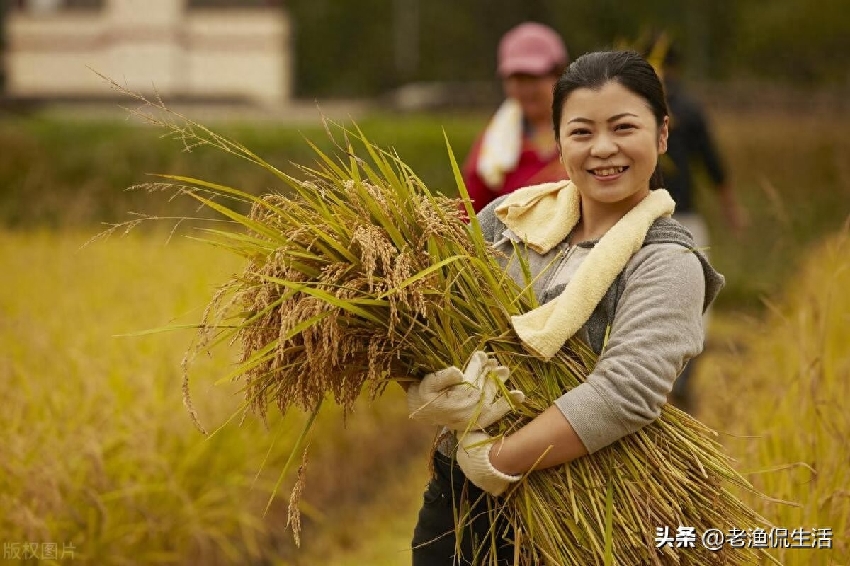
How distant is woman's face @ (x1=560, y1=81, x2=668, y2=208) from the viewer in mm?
1709

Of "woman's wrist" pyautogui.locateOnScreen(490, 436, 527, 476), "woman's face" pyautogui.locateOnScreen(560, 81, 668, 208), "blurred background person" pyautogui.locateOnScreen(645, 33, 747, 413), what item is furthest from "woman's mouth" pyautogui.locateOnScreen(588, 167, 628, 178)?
"blurred background person" pyautogui.locateOnScreen(645, 33, 747, 413)

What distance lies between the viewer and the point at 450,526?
6.22 ft

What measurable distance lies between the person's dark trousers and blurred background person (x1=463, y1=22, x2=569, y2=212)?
169 cm

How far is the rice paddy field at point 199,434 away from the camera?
2596 millimetres

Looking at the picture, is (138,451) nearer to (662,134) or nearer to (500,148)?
(500,148)

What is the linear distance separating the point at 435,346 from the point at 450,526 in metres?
0.37

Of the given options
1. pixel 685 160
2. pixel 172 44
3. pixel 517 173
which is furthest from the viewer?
pixel 172 44

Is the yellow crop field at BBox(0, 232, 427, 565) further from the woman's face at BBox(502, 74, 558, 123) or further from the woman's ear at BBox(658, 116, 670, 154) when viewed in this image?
the woman's face at BBox(502, 74, 558, 123)

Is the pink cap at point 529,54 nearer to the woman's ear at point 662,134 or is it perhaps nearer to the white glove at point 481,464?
the woman's ear at point 662,134

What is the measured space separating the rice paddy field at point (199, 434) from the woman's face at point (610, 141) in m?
0.58

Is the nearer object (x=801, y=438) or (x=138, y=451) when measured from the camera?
(x=801, y=438)

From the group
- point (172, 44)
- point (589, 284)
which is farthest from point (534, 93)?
point (172, 44)

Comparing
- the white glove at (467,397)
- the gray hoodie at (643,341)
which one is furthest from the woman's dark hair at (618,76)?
the white glove at (467,397)

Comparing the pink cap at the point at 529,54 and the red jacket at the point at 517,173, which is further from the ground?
the pink cap at the point at 529,54
